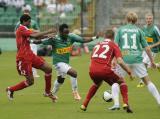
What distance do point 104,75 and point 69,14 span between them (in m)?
25.3

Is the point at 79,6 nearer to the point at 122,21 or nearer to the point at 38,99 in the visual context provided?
the point at 122,21

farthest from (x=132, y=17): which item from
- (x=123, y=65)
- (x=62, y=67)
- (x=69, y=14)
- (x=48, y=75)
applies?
(x=69, y=14)

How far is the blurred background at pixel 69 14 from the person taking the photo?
3894 centimetres

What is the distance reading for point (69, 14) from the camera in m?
40.1

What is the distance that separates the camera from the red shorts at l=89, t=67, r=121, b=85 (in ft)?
49.1

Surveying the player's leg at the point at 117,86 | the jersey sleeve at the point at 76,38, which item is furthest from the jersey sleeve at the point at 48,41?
the player's leg at the point at 117,86

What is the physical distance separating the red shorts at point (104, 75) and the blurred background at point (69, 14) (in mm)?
23262

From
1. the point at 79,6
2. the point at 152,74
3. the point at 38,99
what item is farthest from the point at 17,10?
the point at 38,99

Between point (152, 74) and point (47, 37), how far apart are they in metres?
8.77

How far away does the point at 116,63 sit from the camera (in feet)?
51.0

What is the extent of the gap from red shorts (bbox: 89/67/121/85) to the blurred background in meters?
23.3

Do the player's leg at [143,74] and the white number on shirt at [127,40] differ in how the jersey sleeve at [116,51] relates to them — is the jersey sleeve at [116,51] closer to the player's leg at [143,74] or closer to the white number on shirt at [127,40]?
the white number on shirt at [127,40]

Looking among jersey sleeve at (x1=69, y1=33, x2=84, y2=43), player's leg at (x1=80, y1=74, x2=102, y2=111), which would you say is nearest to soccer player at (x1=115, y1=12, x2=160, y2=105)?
player's leg at (x1=80, y1=74, x2=102, y2=111)

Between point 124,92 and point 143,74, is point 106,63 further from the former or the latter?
point 143,74
